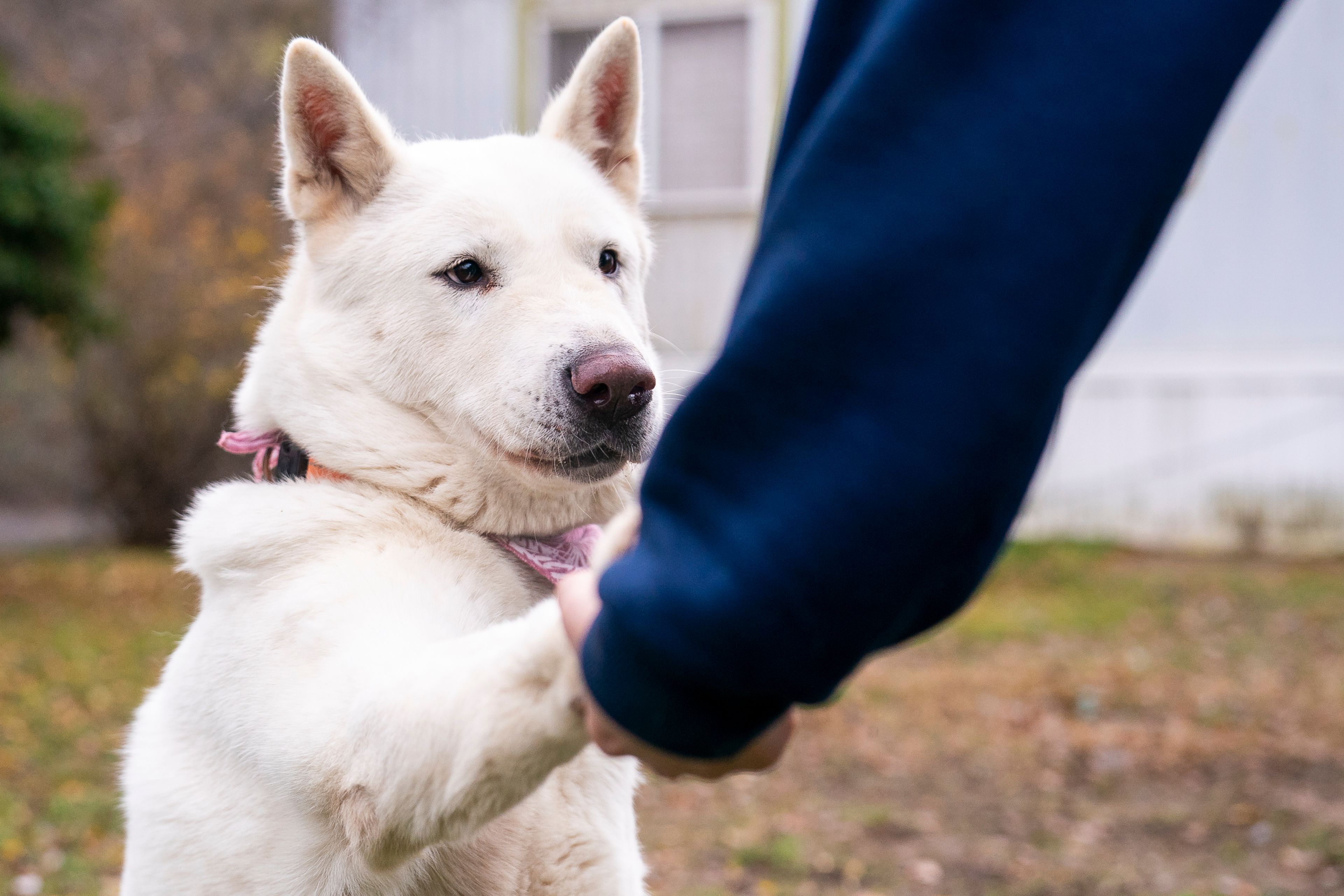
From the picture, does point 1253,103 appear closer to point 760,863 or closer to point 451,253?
point 760,863

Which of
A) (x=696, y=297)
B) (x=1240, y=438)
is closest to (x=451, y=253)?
(x=696, y=297)

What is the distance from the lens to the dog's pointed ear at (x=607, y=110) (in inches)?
92.5

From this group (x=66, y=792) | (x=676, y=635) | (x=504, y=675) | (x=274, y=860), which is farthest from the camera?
(x=66, y=792)

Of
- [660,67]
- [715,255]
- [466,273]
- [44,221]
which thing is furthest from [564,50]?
[466,273]

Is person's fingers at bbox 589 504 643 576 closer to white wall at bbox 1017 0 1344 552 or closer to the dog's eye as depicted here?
the dog's eye

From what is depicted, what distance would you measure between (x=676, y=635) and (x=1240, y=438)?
38.9ft

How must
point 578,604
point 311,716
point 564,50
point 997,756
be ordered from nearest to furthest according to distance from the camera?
1. point 578,604
2. point 311,716
3. point 997,756
4. point 564,50

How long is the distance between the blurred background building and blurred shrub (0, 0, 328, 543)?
0.10 ft

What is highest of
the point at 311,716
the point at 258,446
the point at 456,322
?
the point at 456,322

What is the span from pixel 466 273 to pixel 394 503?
1.50 ft

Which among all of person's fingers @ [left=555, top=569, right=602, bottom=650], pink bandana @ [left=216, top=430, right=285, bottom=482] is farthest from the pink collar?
person's fingers @ [left=555, top=569, right=602, bottom=650]

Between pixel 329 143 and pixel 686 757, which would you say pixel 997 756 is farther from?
pixel 686 757

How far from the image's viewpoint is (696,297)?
40.1ft

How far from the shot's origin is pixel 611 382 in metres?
1.82
